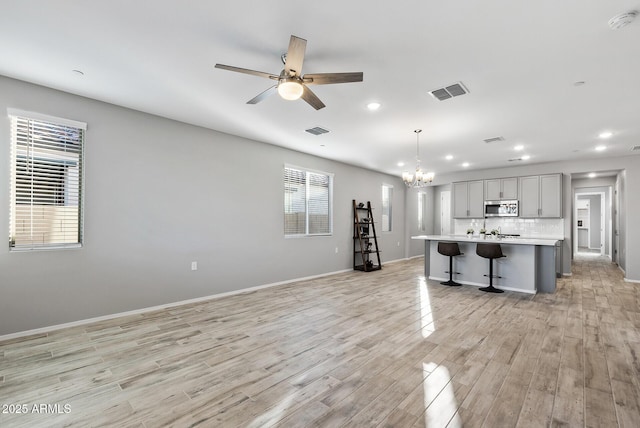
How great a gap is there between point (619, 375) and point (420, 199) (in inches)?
335

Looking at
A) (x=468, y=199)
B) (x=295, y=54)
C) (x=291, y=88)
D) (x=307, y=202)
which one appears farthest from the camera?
(x=468, y=199)

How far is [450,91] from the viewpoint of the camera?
339cm

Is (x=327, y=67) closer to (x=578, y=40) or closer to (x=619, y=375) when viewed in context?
(x=578, y=40)

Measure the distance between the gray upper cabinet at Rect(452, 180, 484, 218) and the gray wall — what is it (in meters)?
5.30

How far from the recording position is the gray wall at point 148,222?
3338 mm

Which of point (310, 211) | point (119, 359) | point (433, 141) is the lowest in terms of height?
point (119, 359)

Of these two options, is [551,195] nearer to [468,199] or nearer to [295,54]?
[468,199]

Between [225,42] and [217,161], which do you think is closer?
[225,42]

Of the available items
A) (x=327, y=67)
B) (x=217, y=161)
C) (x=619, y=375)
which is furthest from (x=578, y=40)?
(x=217, y=161)

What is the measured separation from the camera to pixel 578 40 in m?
2.43

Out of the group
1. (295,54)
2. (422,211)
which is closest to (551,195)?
(422,211)

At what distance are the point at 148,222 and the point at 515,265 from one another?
244 inches

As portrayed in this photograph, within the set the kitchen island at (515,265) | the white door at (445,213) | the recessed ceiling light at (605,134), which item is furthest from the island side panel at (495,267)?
the white door at (445,213)

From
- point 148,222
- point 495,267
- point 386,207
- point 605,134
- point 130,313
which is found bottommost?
point 130,313
